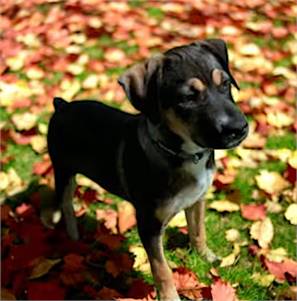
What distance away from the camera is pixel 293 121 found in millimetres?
5008

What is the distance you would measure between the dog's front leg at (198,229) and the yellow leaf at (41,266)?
2.92ft

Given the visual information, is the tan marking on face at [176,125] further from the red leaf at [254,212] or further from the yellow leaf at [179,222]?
the red leaf at [254,212]

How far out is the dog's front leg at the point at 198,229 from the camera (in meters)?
3.74

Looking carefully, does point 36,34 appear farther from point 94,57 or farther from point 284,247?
point 284,247

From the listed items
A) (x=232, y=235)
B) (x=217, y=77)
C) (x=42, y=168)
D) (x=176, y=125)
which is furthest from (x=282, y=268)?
(x=42, y=168)

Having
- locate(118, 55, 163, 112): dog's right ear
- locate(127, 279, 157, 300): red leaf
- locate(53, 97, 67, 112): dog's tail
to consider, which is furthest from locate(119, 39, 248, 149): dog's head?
locate(127, 279, 157, 300): red leaf

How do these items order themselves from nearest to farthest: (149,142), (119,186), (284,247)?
(149,142) → (119,186) → (284,247)

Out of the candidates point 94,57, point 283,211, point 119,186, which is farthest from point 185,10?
point 119,186

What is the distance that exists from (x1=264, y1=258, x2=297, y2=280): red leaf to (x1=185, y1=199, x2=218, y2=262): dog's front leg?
359 mm

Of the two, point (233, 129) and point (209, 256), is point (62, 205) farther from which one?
point (233, 129)

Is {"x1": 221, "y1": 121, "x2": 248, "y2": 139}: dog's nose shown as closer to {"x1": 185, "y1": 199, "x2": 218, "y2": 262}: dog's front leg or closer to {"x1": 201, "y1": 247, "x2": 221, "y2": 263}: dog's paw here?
{"x1": 185, "y1": 199, "x2": 218, "y2": 262}: dog's front leg

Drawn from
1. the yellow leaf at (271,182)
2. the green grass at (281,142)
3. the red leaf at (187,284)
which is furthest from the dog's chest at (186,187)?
the green grass at (281,142)

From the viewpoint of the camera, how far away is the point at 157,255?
335 centimetres

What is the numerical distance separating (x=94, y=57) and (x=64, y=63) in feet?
1.08
